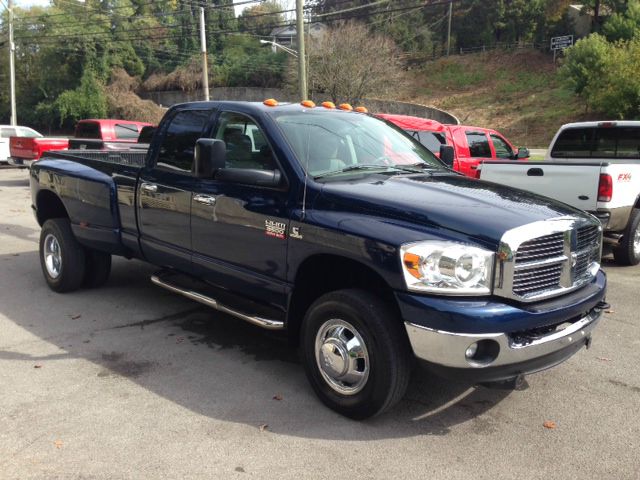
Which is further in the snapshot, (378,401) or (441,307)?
(378,401)

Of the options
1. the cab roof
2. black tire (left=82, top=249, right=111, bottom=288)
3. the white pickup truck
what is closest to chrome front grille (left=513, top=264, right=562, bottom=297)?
the white pickup truck

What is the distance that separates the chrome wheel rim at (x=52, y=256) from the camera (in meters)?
6.37

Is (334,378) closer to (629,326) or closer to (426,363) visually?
(426,363)

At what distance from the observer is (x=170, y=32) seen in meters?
64.9

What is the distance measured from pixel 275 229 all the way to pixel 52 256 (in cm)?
365

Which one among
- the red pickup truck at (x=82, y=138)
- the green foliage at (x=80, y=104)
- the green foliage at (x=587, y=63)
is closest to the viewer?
the red pickup truck at (x=82, y=138)

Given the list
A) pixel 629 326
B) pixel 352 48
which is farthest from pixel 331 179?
pixel 352 48

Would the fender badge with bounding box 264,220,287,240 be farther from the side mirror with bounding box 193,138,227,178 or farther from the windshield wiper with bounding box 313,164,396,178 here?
the side mirror with bounding box 193,138,227,178

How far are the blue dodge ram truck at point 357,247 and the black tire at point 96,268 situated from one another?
1077mm

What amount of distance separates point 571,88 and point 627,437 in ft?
144

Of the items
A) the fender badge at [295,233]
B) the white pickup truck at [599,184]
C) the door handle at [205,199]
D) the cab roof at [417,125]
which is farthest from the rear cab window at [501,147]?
the fender badge at [295,233]

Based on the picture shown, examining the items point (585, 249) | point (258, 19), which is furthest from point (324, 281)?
point (258, 19)

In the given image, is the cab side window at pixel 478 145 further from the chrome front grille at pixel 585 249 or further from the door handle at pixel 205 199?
the door handle at pixel 205 199

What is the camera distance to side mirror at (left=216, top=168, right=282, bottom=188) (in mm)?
3910
